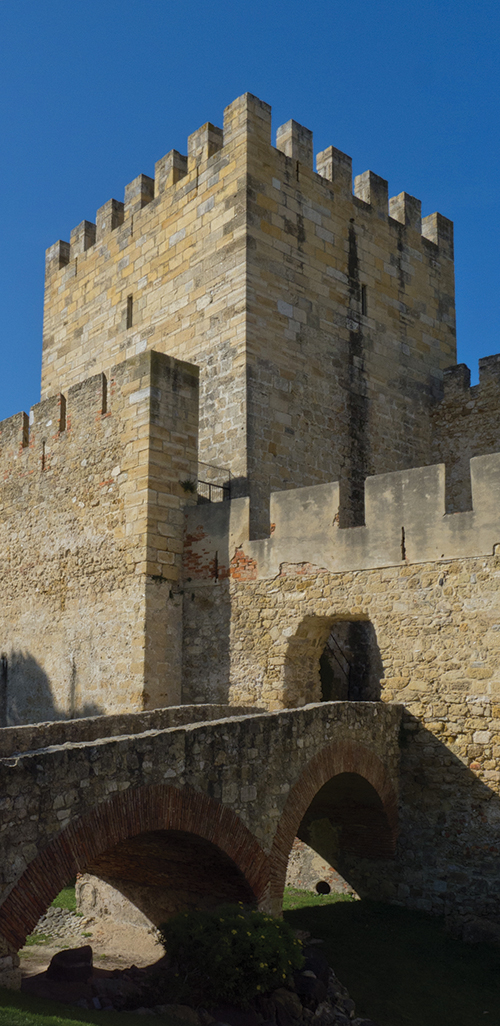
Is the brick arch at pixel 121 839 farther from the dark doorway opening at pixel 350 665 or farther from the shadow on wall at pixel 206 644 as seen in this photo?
the dark doorway opening at pixel 350 665

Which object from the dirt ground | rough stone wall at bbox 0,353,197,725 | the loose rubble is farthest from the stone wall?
the loose rubble

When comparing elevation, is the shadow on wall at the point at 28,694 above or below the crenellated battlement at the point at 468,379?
below

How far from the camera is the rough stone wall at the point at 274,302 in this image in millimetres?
12922

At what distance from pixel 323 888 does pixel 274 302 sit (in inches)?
328

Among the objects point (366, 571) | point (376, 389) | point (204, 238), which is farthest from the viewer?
point (376, 389)

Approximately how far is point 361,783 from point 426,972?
194cm

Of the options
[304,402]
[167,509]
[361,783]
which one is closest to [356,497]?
[304,402]

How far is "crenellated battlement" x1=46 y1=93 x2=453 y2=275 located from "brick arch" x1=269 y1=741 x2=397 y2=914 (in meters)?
9.38

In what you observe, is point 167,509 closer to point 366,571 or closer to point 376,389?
point 366,571

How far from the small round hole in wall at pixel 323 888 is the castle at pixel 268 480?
411mm

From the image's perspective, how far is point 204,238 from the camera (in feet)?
44.9

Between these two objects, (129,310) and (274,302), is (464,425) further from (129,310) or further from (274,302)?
(129,310)

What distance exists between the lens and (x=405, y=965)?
822cm

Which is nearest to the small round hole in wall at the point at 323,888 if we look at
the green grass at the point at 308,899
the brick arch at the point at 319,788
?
the green grass at the point at 308,899
